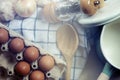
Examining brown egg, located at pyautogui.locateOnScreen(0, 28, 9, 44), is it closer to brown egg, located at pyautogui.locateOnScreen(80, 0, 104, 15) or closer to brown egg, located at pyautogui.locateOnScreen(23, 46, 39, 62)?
brown egg, located at pyautogui.locateOnScreen(23, 46, 39, 62)

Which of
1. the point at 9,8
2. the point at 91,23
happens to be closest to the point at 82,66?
the point at 91,23

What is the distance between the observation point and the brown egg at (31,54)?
0.62 metres

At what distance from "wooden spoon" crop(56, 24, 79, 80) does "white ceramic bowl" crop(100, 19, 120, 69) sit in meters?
0.08

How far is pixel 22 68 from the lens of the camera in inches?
24.4

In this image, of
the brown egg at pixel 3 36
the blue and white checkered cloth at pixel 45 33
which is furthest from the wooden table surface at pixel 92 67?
the brown egg at pixel 3 36

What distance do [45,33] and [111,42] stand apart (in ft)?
0.67

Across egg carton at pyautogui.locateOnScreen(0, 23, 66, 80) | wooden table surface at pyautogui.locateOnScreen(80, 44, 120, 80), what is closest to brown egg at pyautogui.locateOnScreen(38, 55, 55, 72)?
egg carton at pyautogui.locateOnScreen(0, 23, 66, 80)

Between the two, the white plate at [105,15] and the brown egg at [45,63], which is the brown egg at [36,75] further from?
the white plate at [105,15]

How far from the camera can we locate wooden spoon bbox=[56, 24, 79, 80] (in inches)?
27.3

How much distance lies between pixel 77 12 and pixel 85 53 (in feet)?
0.41

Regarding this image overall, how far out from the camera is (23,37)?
0.65m

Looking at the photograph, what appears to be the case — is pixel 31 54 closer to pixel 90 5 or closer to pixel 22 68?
pixel 22 68

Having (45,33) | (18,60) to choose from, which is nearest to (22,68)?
(18,60)

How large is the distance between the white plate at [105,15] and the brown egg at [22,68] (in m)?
0.19
